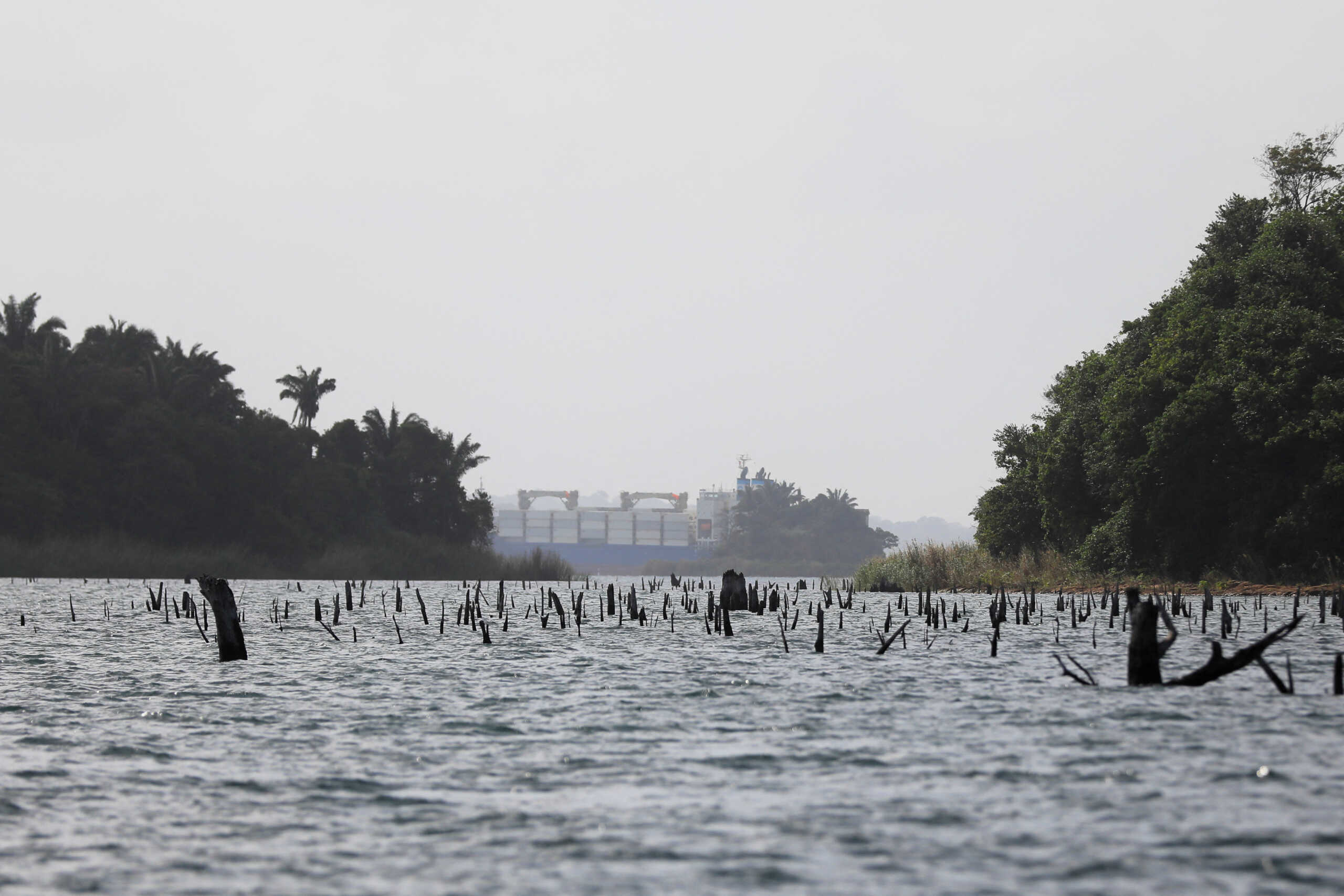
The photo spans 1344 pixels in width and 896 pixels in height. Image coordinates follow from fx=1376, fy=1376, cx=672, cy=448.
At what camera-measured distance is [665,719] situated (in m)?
17.8

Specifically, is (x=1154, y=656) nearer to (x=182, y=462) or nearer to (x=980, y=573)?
(x=980, y=573)

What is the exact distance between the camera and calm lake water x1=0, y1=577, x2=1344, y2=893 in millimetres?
9844

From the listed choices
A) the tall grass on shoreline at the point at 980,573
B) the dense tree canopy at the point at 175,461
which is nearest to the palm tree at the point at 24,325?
Answer: the dense tree canopy at the point at 175,461

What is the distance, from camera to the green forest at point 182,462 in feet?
305

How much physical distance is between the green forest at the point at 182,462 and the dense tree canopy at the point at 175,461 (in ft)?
0.39

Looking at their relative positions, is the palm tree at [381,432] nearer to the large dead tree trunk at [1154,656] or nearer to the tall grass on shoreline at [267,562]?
the tall grass on shoreline at [267,562]

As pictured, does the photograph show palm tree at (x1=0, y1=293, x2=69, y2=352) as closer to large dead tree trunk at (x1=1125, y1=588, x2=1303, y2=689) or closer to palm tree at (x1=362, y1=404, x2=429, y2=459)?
palm tree at (x1=362, y1=404, x2=429, y2=459)

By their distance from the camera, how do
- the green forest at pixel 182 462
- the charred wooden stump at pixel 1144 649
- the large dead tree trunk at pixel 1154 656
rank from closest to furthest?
the large dead tree trunk at pixel 1154 656 → the charred wooden stump at pixel 1144 649 → the green forest at pixel 182 462

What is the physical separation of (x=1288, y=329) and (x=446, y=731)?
44845 mm

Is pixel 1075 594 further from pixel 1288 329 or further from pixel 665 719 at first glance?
pixel 665 719

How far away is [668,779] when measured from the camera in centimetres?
1346

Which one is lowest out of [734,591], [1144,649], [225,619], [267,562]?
[1144,649]

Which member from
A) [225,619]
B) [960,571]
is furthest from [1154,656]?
[960,571]

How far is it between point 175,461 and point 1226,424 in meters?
71.9
